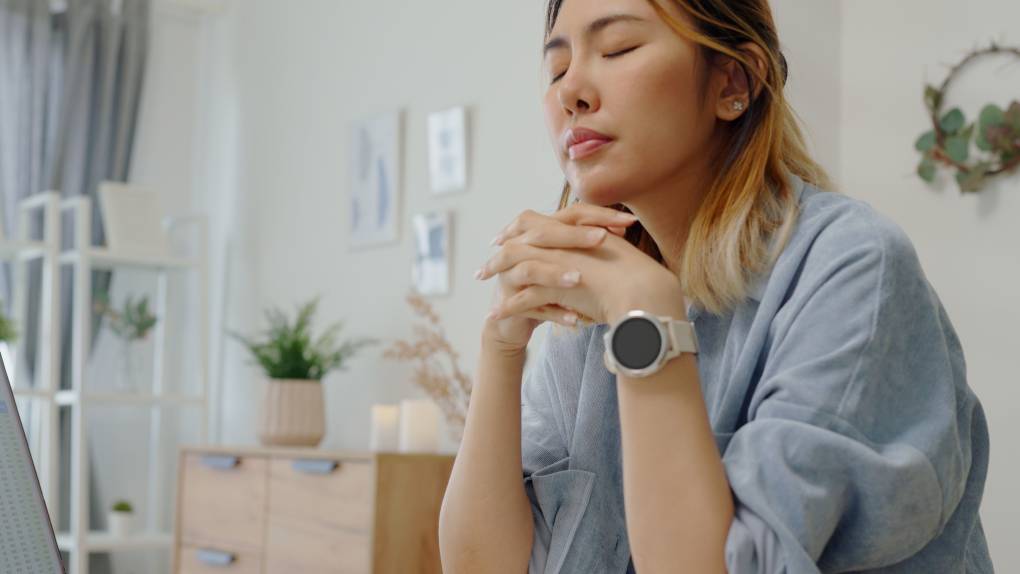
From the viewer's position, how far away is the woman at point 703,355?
3.02 ft

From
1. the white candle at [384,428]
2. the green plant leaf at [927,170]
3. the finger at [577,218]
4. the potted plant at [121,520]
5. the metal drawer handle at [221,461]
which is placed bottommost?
the potted plant at [121,520]

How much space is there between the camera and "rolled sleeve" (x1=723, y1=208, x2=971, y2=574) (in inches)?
35.2

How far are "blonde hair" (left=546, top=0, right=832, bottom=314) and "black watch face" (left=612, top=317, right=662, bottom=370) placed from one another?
0.13m

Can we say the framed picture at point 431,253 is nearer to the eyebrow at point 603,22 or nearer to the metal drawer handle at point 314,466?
the metal drawer handle at point 314,466

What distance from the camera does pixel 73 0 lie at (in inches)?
176

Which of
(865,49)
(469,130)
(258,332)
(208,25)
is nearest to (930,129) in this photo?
(865,49)

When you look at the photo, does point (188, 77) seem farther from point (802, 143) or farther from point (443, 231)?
point (802, 143)

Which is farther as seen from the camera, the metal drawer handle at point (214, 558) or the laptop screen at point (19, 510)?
the metal drawer handle at point (214, 558)

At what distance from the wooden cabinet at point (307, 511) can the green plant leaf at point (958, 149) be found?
1429 mm

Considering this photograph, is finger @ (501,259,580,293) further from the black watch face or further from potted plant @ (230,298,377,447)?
potted plant @ (230,298,377,447)

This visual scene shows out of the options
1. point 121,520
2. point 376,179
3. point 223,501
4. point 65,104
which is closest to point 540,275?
point 223,501

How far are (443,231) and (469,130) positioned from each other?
313 mm

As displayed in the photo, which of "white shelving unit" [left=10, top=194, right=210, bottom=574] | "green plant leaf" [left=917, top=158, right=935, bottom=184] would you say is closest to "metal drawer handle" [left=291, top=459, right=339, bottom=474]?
"white shelving unit" [left=10, top=194, right=210, bottom=574]

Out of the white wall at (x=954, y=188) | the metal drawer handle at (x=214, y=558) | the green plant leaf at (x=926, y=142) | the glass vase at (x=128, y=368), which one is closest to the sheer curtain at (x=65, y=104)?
the glass vase at (x=128, y=368)
